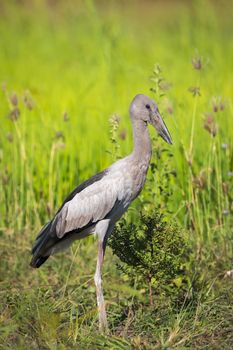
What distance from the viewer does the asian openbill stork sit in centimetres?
479

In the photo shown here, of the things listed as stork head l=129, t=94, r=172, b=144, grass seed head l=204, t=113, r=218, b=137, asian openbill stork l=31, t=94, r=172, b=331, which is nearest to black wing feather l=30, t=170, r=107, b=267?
asian openbill stork l=31, t=94, r=172, b=331

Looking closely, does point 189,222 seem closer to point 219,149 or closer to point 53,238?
point 219,149

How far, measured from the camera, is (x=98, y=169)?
22.2 feet

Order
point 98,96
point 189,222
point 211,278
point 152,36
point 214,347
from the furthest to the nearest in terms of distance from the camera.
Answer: point 152,36, point 98,96, point 189,222, point 211,278, point 214,347

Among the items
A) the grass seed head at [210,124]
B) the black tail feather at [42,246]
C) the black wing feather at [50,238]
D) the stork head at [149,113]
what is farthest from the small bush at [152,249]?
the grass seed head at [210,124]

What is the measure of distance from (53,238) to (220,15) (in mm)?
9838

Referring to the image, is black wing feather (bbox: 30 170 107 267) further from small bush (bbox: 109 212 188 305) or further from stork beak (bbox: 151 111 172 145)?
stork beak (bbox: 151 111 172 145)

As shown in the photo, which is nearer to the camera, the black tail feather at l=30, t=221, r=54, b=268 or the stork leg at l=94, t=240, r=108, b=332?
the stork leg at l=94, t=240, r=108, b=332

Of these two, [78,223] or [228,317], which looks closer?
[228,317]

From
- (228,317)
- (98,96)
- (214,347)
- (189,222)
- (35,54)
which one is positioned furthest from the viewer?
(35,54)

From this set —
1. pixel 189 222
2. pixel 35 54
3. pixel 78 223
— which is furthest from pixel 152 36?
pixel 78 223

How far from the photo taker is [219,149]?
595 cm

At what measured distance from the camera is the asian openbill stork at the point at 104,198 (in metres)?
4.79

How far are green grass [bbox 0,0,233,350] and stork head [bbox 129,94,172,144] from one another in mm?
179
